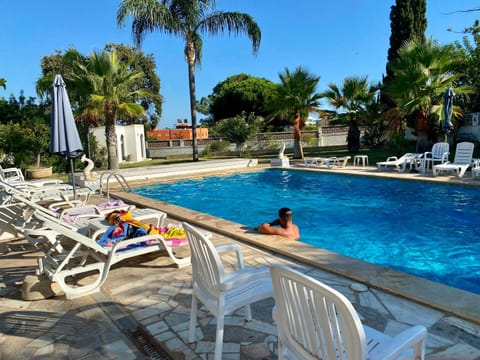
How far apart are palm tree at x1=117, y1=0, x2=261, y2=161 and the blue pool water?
29.5ft

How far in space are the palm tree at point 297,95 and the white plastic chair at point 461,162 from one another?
943 cm

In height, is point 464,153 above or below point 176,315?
above

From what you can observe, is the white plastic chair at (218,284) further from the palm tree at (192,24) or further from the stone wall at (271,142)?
the stone wall at (271,142)

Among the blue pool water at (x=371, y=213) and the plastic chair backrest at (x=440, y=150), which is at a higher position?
the plastic chair backrest at (x=440, y=150)

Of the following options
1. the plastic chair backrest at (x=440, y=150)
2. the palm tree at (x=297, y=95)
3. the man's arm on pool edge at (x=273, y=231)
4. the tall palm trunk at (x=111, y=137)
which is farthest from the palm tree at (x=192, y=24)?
the man's arm on pool edge at (x=273, y=231)

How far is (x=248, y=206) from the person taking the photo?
10352mm

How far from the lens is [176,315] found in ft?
10.4

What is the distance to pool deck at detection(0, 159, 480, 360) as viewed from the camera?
8.68 feet

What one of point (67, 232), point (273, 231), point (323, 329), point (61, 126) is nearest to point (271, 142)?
point (61, 126)

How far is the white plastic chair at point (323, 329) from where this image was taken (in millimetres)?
1470

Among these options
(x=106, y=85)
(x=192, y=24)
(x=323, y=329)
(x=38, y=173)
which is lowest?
(x=38, y=173)

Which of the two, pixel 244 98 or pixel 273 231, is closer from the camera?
pixel 273 231

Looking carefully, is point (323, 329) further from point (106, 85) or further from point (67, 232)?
point (106, 85)

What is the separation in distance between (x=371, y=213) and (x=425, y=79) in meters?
8.50
